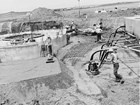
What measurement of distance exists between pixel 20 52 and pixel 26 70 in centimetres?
284

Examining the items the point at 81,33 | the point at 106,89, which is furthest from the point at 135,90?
the point at 81,33

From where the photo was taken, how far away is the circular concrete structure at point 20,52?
1159cm

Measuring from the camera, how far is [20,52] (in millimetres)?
11633

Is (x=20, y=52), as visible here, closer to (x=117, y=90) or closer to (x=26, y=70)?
(x=26, y=70)

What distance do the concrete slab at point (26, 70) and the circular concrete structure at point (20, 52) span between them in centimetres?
119

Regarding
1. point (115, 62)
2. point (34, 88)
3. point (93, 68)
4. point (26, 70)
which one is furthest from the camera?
point (93, 68)

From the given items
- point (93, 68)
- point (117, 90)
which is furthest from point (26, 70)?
point (117, 90)

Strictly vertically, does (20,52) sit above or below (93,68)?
above

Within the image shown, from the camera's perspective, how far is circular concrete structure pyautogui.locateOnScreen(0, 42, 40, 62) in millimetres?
11594

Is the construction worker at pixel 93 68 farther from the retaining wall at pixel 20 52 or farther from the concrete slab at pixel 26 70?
the retaining wall at pixel 20 52

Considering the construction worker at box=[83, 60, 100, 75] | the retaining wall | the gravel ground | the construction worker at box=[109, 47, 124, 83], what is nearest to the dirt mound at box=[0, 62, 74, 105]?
the gravel ground

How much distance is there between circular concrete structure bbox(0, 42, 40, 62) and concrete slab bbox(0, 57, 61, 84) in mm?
1195

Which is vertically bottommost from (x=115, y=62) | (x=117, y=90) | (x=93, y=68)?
(x=117, y=90)

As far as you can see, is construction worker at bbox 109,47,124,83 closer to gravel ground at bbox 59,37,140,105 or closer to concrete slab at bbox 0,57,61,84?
gravel ground at bbox 59,37,140,105
